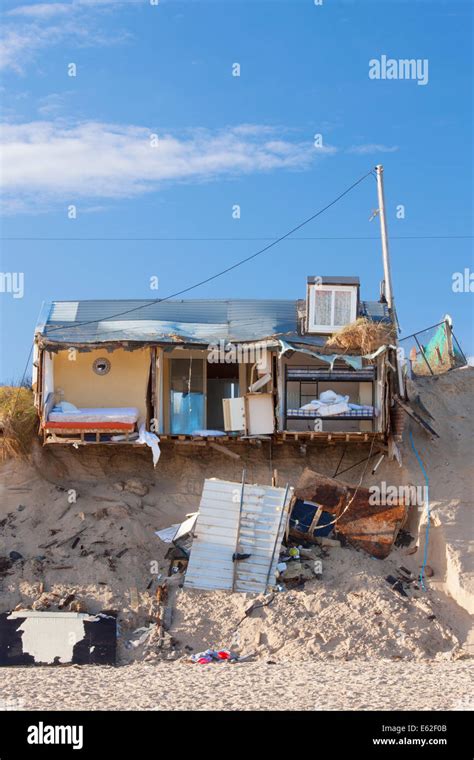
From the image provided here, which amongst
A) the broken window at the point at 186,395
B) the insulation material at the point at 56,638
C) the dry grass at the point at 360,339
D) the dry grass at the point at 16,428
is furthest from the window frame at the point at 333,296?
the insulation material at the point at 56,638

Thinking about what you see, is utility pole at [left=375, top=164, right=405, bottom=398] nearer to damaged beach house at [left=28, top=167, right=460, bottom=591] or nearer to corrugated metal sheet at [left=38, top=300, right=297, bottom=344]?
damaged beach house at [left=28, top=167, right=460, bottom=591]

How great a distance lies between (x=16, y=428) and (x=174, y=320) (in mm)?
4952

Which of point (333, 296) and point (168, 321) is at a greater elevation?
point (333, 296)

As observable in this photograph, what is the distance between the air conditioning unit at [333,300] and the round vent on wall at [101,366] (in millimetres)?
5236

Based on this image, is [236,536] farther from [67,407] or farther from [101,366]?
[101,366]

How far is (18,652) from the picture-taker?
22406 millimetres

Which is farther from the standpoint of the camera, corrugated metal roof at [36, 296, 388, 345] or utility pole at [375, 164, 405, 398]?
utility pole at [375, 164, 405, 398]

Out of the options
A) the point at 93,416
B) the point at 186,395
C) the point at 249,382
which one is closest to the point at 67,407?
the point at 93,416

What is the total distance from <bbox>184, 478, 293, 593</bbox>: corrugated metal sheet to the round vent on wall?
17.6 ft

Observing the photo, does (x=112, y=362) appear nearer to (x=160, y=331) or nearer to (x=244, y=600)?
(x=160, y=331)

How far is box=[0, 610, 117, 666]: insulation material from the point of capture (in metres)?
22.2

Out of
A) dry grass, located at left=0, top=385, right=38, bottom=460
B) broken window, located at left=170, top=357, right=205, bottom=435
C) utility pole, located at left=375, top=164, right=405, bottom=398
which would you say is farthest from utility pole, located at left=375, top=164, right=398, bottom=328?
dry grass, located at left=0, top=385, right=38, bottom=460

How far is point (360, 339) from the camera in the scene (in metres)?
28.3
